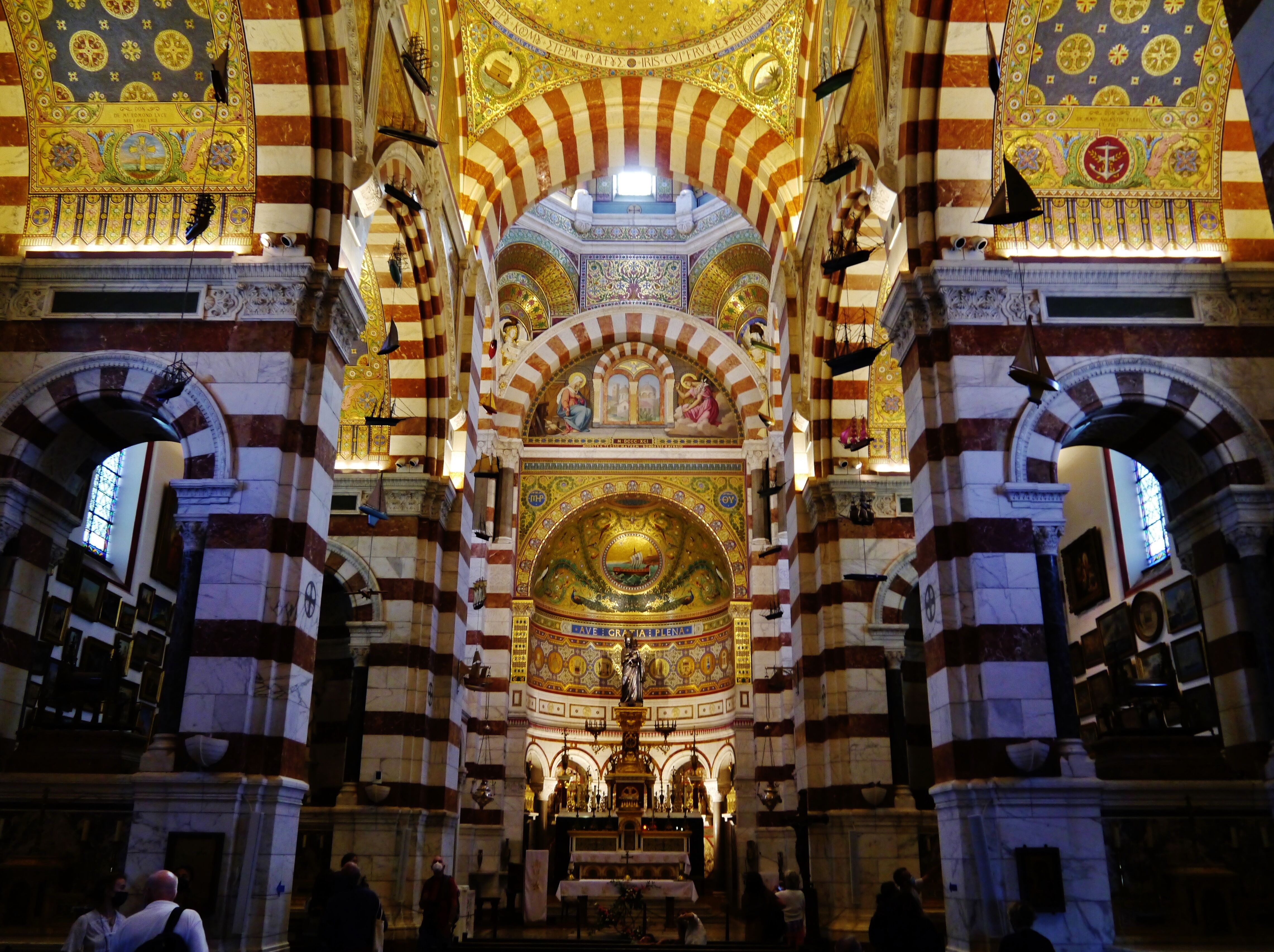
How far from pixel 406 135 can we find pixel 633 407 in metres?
15.8

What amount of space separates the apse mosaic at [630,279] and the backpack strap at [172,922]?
67.6ft

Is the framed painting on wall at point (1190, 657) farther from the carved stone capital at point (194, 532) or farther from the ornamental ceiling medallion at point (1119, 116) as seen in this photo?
the carved stone capital at point (194, 532)

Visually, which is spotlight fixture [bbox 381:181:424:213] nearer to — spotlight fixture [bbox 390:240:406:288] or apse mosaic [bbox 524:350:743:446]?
spotlight fixture [bbox 390:240:406:288]

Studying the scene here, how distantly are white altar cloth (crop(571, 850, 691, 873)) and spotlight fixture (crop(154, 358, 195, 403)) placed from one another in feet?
34.9

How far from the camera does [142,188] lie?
389 inches

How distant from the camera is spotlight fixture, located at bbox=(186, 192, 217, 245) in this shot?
8.73 meters

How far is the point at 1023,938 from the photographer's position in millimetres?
5055

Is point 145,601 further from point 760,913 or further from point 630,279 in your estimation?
point 630,279

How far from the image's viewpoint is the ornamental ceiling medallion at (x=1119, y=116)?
9375 mm

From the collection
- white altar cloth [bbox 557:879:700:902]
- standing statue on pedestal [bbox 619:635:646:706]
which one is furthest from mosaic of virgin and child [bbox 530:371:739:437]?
white altar cloth [bbox 557:879:700:902]

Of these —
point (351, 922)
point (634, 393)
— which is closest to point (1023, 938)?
point (351, 922)

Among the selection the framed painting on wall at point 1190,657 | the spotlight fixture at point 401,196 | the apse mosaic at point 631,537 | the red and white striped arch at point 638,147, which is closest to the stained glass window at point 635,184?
the apse mosaic at point 631,537

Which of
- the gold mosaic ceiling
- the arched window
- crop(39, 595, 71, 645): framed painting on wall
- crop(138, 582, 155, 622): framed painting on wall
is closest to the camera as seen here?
→ crop(39, 595, 71, 645): framed painting on wall

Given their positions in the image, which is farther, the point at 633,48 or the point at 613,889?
the point at 633,48
